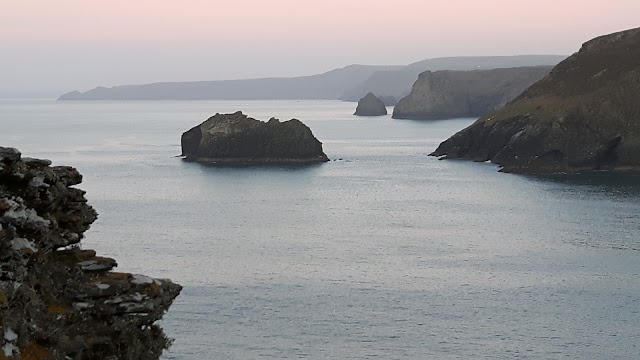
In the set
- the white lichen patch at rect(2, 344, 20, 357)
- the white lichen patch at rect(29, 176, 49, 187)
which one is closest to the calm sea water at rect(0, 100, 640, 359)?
the white lichen patch at rect(29, 176, 49, 187)

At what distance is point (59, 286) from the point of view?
2541cm

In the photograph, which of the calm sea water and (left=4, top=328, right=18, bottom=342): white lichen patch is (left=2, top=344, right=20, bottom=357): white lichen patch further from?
the calm sea water

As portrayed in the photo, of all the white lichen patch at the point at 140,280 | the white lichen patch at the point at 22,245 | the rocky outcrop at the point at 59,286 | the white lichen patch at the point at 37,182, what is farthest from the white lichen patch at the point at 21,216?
the white lichen patch at the point at 140,280

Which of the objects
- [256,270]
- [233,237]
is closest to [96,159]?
[233,237]

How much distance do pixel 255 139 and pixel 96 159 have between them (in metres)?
32.6

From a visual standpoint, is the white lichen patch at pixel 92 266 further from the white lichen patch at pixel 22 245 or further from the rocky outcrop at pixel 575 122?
the rocky outcrop at pixel 575 122

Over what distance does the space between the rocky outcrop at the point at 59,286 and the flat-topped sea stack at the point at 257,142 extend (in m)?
142

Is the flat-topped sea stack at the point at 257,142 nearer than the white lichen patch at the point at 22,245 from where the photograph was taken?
No

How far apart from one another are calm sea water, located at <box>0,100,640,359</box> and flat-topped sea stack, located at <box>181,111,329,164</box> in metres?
19.5

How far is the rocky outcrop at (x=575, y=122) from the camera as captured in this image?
158000mm

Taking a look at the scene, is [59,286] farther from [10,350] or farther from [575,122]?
[575,122]

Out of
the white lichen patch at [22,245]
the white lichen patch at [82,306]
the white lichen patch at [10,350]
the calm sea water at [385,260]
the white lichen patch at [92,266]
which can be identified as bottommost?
the calm sea water at [385,260]

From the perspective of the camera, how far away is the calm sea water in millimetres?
54031

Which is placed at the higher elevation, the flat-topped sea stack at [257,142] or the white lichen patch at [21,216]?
the white lichen patch at [21,216]
